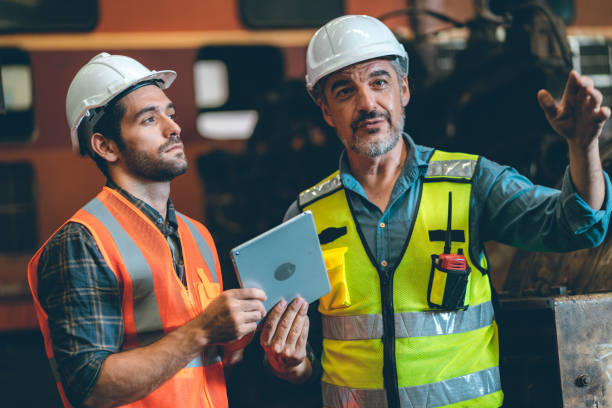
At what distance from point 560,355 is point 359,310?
0.67m

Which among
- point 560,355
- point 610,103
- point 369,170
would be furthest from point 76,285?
point 610,103

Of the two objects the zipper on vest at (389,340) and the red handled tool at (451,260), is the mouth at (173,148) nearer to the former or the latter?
the zipper on vest at (389,340)

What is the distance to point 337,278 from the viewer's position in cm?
196

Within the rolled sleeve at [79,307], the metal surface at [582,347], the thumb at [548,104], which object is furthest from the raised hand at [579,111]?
the rolled sleeve at [79,307]

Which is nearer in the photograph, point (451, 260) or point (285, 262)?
point (285, 262)

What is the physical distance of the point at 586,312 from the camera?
1974mm

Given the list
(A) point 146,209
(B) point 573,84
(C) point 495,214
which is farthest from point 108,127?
(B) point 573,84

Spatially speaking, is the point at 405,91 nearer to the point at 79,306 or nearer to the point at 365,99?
the point at 365,99

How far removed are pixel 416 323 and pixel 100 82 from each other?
4.25 ft

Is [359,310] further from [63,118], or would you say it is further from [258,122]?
[63,118]

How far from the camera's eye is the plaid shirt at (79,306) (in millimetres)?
1598

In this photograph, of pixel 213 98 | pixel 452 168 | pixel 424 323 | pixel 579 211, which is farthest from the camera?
pixel 213 98

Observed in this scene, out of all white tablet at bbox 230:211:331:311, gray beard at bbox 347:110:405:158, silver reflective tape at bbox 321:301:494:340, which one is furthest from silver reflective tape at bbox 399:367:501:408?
gray beard at bbox 347:110:405:158

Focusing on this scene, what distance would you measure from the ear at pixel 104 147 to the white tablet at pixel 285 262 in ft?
1.96
